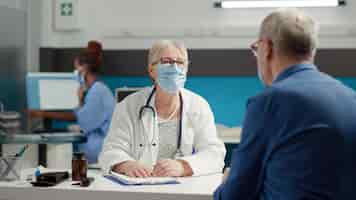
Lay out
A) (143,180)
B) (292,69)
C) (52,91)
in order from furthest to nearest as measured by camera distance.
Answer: (52,91), (143,180), (292,69)

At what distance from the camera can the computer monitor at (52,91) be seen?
211 inches

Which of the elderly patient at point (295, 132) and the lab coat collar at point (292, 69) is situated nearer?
the elderly patient at point (295, 132)

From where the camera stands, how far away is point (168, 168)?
2.76 meters

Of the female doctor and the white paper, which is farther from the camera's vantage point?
the white paper

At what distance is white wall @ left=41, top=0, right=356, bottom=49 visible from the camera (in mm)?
5500

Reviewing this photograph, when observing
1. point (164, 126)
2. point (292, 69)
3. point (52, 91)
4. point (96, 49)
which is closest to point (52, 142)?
point (52, 91)

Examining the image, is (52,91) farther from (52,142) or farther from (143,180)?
(143,180)

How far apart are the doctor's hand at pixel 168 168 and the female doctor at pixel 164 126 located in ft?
0.19

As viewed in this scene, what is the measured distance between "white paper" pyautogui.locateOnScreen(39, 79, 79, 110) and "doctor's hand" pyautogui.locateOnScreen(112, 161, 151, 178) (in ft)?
8.68

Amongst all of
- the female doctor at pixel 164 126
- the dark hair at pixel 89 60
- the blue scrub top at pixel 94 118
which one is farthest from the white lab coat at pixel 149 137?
the dark hair at pixel 89 60

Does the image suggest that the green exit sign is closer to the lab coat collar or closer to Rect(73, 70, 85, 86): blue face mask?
Rect(73, 70, 85, 86): blue face mask

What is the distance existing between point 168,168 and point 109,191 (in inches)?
15.9

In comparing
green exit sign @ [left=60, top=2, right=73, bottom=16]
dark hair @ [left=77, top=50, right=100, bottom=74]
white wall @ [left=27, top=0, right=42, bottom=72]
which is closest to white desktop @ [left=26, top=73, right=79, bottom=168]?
dark hair @ [left=77, top=50, right=100, bottom=74]

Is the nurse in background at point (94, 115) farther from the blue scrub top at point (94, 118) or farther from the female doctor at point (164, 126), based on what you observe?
the female doctor at point (164, 126)
